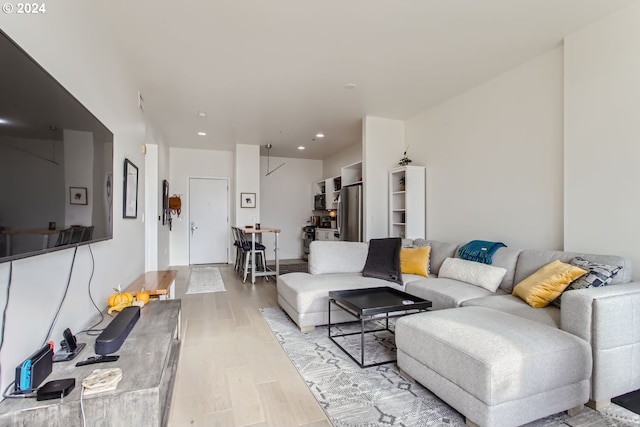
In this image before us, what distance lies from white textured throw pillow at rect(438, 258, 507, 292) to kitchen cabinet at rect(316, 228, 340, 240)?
Answer: 3531 mm

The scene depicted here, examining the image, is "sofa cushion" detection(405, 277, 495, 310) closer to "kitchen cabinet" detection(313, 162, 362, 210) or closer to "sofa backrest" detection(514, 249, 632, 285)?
"sofa backrest" detection(514, 249, 632, 285)

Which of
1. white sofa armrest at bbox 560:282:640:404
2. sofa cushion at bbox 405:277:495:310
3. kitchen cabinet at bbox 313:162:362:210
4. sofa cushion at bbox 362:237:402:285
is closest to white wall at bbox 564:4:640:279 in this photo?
white sofa armrest at bbox 560:282:640:404

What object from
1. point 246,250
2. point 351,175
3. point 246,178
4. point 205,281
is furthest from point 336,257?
point 246,178

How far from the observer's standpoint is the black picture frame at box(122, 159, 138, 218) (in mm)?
2838

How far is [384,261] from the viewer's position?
3785mm

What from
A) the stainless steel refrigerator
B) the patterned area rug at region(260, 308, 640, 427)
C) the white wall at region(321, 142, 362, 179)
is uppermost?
the white wall at region(321, 142, 362, 179)

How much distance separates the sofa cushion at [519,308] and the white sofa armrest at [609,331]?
24 centimetres

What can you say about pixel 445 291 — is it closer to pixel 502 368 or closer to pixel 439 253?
pixel 439 253

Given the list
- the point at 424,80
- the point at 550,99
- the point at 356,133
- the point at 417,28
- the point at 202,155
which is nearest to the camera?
the point at 417,28

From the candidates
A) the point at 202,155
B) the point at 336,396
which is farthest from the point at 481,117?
the point at 202,155

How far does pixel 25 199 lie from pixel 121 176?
68.7 inches

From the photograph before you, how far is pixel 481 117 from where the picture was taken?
395 centimetres

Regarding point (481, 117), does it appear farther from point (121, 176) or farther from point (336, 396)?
point (121, 176)

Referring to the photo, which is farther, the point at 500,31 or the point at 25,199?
the point at 500,31
